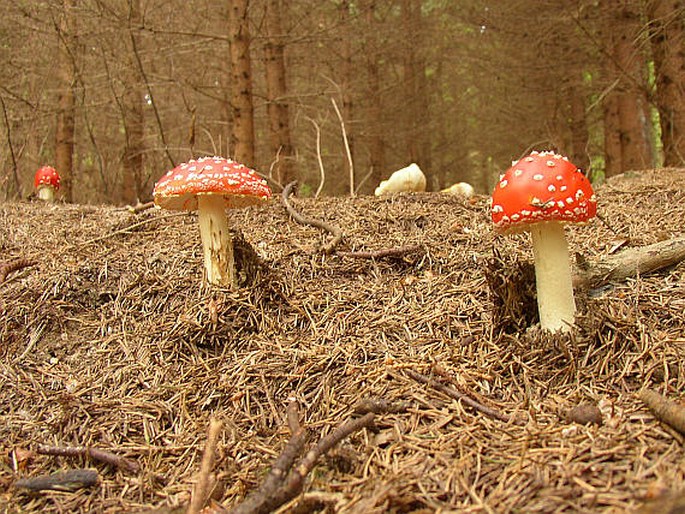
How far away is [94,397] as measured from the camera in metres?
2.28

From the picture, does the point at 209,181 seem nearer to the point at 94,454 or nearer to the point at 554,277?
the point at 94,454

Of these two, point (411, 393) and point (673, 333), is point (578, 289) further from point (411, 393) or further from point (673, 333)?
point (411, 393)

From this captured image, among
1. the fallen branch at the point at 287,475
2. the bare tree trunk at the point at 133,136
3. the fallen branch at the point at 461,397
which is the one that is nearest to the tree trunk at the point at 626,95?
the fallen branch at the point at 461,397

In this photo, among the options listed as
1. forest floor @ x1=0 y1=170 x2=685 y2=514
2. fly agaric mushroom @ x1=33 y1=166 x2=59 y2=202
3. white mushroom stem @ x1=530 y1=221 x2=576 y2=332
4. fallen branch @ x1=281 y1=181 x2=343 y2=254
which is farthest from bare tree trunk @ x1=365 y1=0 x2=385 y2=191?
white mushroom stem @ x1=530 y1=221 x2=576 y2=332

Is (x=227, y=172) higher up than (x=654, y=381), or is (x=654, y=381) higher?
(x=227, y=172)

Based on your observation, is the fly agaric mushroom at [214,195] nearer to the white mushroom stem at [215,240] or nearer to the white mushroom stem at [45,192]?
the white mushroom stem at [215,240]

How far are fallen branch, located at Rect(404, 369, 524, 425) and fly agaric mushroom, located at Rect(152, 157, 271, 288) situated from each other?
1.27 m

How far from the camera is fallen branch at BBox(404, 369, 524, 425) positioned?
182 cm

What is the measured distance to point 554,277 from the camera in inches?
85.3

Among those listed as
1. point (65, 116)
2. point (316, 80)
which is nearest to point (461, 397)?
point (65, 116)

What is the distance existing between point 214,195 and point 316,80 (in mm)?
9762

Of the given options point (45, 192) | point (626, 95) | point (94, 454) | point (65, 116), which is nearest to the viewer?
point (94, 454)

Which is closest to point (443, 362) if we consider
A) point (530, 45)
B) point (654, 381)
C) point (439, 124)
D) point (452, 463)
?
point (452, 463)

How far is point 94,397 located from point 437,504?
1.70 meters
